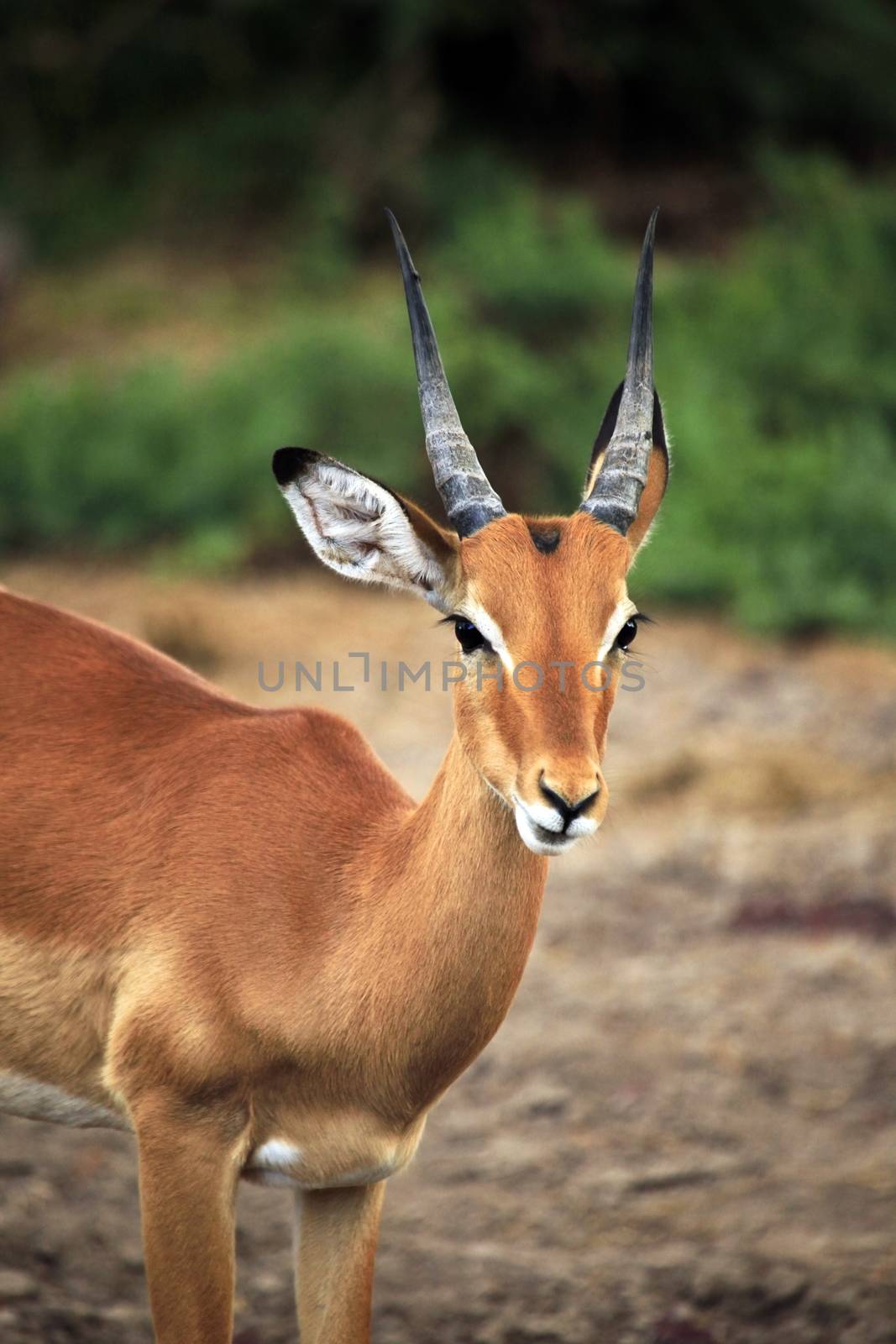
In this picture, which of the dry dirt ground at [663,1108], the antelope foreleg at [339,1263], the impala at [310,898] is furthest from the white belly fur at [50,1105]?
the dry dirt ground at [663,1108]

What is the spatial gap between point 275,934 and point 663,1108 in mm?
2776

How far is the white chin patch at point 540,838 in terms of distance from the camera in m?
3.42

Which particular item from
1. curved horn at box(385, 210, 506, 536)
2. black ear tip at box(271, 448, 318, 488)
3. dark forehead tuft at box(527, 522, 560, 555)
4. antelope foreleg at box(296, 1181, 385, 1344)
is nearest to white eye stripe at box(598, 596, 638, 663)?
dark forehead tuft at box(527, 522, 560, 555)

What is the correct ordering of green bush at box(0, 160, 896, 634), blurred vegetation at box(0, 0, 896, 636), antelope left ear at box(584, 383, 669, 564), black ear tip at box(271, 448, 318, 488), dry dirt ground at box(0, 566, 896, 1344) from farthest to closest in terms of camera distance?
blurred vegetation at box(0, 0, 896, 636), green bush at box(0, 160, 896, 634), dry dirt ground at box(0, 566, 896, 1344), antelope left ear at box(584, 383, 669, 564), black ear tip at box(271, 448, 318, 488)

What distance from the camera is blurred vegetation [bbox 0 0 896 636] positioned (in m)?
12.0

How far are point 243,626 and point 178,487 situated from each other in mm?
2174

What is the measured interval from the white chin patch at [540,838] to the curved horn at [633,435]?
89cm

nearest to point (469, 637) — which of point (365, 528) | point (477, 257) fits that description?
point (365, 528)

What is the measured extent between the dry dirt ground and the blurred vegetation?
7.14 ft

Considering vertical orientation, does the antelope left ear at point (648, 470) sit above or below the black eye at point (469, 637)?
above

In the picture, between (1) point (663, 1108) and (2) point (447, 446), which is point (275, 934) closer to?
(2) point (447, 446)

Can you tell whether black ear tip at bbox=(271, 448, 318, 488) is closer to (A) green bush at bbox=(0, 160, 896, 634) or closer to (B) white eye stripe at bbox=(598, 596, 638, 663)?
(B) white eye stripe at bbox=(598, 596, 638, 663)

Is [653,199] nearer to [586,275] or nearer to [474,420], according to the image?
[586,275]

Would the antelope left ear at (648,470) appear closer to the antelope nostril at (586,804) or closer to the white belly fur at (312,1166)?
the antelope nostril at (586,804)
